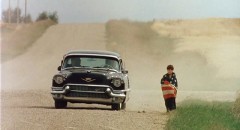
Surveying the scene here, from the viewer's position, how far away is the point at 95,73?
1838 centimetres

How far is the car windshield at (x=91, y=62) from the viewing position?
19094 millimetres

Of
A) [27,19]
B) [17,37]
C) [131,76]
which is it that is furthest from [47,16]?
[131,76]

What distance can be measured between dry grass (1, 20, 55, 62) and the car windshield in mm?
1037

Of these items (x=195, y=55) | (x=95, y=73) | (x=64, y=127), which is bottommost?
(x=64, y=127)

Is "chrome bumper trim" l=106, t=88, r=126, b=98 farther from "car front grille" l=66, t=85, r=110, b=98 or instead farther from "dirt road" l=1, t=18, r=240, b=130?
"dirt road" l=1, t=18, r=240, b=130

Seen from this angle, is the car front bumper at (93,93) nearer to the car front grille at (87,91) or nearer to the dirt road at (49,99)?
the car front grille at (87,91)

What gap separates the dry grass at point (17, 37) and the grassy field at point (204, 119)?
12.9 feet

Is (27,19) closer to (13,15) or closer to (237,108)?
(13,15)

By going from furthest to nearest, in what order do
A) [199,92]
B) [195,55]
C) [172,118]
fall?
[195,55], [199,92], [172,118]

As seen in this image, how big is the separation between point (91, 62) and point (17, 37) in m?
6.00

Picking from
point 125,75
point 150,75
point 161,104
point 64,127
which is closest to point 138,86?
point 150,75

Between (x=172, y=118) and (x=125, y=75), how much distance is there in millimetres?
2275

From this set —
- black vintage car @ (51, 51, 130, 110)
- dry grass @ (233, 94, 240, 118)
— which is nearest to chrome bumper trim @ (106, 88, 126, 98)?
black vintage car @ (51, 51, 130, 110)

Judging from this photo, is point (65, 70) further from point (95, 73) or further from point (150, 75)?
point (150, 75)
